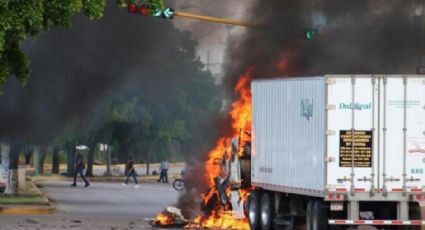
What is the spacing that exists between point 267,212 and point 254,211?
2.64 ft

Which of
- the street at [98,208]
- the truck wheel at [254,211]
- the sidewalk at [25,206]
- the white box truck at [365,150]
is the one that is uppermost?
the white box truck at [365,150]

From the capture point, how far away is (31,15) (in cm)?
1541

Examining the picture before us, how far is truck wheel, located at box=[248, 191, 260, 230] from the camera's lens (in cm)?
2392

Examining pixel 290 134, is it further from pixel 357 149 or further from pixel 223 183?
pixel 223 183

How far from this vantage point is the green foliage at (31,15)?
1527cm

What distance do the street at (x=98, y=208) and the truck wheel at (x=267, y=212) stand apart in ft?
9.09

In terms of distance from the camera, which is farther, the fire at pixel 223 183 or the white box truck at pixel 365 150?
the fire at pixel 223 183

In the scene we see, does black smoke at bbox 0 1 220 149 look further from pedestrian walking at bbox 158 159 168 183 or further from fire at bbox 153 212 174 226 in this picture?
pedestrian walking at bbox 158 159 168 183

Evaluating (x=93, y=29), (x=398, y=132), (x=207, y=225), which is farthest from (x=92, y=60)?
(x=398, y=132)

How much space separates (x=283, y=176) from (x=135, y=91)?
3356 cm

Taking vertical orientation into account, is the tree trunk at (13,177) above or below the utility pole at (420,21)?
below

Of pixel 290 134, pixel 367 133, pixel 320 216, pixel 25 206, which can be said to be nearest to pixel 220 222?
pixel 290 134

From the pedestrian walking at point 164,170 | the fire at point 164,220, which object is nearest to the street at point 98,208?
the fire at point 164,220

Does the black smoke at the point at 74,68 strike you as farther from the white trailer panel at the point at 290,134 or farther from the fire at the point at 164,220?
the white trailer panel at the point at 290,134
